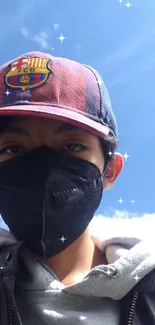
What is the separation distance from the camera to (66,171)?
1698 millimetres

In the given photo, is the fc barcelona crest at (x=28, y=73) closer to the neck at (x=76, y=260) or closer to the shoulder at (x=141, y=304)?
the neck at (x=76, y=260)

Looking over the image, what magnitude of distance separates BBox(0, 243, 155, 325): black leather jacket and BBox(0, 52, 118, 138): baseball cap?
0.51 metres

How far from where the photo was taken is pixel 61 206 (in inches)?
65.5

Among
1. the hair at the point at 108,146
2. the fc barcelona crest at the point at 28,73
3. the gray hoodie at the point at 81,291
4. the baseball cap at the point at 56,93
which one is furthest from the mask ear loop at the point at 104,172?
the fc barcelona crest at the point at 28,73

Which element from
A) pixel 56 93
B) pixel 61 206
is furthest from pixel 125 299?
pixel 56 93

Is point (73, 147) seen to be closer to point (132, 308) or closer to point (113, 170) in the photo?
point (113, 170)

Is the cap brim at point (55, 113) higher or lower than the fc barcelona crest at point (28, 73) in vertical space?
lower

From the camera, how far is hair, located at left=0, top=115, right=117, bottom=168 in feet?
5.69

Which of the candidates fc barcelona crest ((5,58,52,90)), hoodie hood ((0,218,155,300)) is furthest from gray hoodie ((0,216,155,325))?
fc barcelona crest ((5,58,52,90))

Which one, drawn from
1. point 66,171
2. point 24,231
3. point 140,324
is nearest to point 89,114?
point 66,171

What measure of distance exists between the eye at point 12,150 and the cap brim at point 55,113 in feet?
0.47

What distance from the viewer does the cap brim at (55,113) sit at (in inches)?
64.6

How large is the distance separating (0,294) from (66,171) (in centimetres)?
52

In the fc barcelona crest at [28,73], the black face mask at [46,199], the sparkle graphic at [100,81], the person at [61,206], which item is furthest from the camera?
the sparkle graphic at [100,81]
